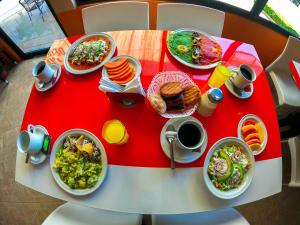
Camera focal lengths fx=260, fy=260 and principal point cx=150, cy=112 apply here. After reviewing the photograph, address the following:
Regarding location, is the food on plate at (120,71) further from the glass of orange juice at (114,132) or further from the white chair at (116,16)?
the white chair at (116,16)

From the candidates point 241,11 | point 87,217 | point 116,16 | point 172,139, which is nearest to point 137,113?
point 172,139

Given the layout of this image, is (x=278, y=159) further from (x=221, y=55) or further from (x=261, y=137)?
(x=221, y=55)

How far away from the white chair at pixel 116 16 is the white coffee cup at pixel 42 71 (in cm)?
64

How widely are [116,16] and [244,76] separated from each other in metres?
1.06

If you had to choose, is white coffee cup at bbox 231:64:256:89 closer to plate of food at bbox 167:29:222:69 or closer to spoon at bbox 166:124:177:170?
plate of food at bbox 167:29:222:69

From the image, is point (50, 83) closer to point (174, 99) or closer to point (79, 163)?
point (79, 163)

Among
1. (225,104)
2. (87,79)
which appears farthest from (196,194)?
(87,79)

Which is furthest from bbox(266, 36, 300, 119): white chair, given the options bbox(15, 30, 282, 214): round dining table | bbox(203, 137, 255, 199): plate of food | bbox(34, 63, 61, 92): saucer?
bbox(34, 63, 61, 92): saucer

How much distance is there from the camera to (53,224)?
138 centimetres

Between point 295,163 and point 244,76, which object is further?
point 295,163

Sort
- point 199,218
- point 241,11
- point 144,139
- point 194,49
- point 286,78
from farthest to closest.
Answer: point 241,11 < point 286,78 < point 194,49 < point 199,218 < point 144,139

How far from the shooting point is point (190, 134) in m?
1.27

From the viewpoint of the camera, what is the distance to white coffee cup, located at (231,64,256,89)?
144 cm

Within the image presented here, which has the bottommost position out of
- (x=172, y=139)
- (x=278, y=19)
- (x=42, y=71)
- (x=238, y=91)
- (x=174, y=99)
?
(x=278, y=19)
